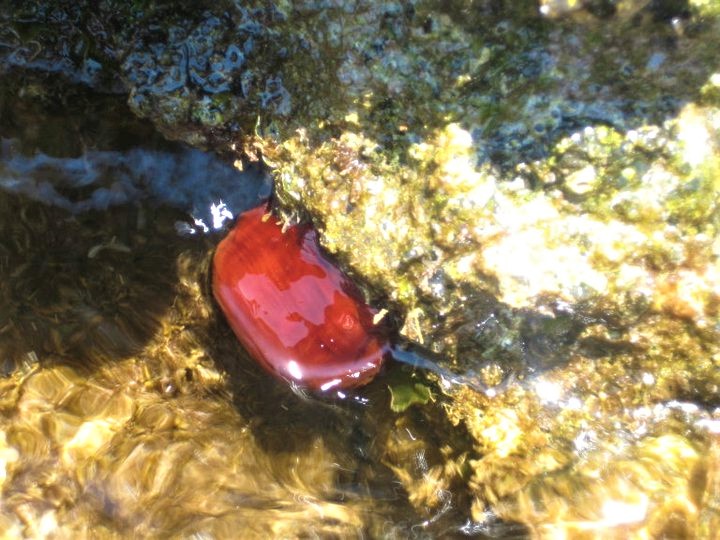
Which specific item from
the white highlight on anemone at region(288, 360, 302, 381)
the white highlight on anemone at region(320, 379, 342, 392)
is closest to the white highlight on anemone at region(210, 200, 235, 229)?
the white highlight on anemone at region(288, 360, 302, 381)

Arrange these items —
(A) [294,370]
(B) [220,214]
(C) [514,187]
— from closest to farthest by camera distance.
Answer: (C) [514,187] < (A) [294,370] < (B) [220,214]

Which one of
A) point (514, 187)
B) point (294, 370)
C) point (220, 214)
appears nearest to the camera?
point (514, 187)

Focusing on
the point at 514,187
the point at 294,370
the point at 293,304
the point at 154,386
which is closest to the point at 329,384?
the point at 294,370

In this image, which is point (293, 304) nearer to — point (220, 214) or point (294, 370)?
point (294, 370)

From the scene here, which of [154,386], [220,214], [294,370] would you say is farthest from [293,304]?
[154,386]

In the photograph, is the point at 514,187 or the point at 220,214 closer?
the point at 514,187

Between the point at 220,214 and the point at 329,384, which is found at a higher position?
the point at 220,214

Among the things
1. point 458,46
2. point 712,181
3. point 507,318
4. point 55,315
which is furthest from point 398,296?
point 55,315

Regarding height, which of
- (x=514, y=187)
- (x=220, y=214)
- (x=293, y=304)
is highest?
(x=514, y=187)

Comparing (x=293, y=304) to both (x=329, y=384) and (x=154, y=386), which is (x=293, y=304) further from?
(x=154, y=386)
